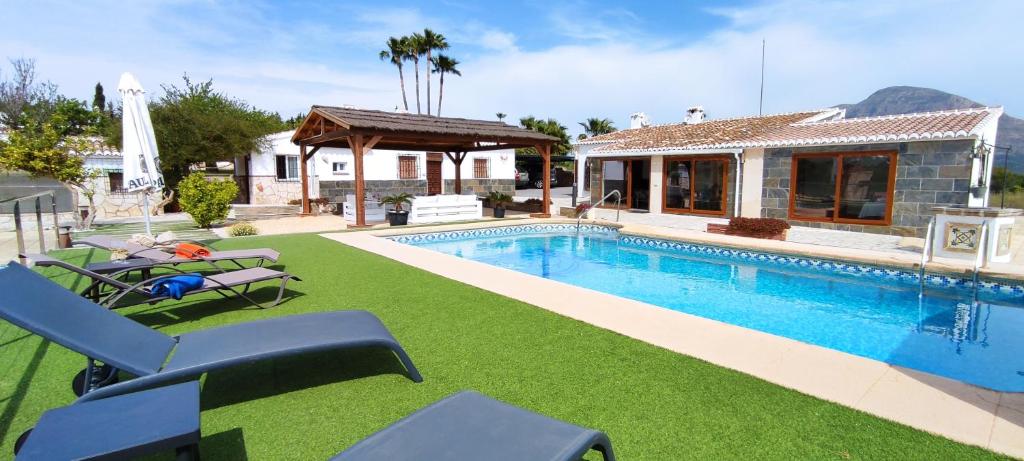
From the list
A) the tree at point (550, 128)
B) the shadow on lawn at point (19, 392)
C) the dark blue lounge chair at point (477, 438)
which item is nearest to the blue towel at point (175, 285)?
the shadow on lawn at point (19, 392)

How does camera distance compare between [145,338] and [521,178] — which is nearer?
[145,338]

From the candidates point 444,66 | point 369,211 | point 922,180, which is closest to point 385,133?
point 369,211

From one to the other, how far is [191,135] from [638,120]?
20.5m

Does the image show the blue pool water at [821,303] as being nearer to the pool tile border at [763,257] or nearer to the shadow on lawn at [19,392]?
→ the pool tile border at [763,257]

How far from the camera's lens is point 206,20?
16312mm

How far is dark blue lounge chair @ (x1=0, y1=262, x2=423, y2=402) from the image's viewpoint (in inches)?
116

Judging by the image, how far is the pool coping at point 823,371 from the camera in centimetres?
304

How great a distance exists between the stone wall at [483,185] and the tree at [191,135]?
877 centimetres

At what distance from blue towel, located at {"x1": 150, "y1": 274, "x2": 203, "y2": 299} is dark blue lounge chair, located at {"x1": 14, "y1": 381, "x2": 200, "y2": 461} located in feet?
9.97

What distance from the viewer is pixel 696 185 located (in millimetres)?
17188

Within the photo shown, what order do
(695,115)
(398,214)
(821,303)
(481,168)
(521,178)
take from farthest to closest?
(521,178), (481,168), (695,115), (398,214), (821,303)

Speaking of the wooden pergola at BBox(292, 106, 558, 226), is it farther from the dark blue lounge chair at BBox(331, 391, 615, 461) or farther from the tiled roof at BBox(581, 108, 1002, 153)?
the dark blue lounge chair at BBox(331, 391, 615, 461)

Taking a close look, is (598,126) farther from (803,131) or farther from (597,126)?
(803,131)

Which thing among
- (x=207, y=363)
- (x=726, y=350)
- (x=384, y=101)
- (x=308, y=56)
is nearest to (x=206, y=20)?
(x=308, y=56)
